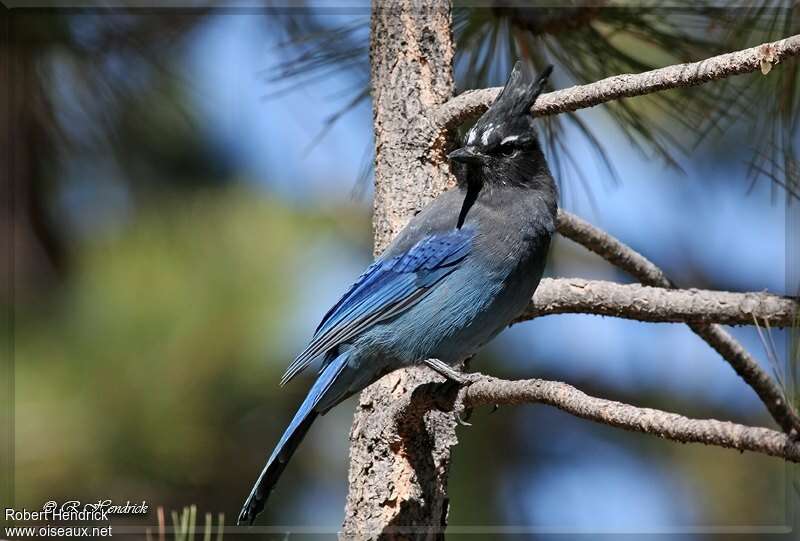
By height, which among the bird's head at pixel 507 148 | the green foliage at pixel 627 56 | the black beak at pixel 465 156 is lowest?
the black beak at pixel 465 156

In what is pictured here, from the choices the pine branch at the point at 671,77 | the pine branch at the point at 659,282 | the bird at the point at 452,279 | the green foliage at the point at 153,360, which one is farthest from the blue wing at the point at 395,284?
the green foliage at the point at 153,360

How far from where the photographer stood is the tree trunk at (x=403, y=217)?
10.2 feet

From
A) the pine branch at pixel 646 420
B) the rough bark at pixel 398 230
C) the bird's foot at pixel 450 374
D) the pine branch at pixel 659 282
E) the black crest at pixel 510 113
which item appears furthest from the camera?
the pine branch at pixel 659 282

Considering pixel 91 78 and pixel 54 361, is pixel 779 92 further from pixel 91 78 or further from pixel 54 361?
pixel 54 361

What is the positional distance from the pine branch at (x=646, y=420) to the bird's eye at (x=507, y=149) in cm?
93

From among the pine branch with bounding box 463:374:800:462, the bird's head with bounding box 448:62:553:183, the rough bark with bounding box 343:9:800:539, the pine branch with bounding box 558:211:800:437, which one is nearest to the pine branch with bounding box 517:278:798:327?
the rough bark with bounding box 343:9:800:539

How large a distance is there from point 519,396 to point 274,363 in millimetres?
2406

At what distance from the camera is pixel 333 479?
514 centimetres

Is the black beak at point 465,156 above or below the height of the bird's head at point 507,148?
below

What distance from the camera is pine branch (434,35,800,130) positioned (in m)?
2.43

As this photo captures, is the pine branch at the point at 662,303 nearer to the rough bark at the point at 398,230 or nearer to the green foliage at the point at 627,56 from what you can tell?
the rough bark at the point at 398,230

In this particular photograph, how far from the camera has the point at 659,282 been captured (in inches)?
142
